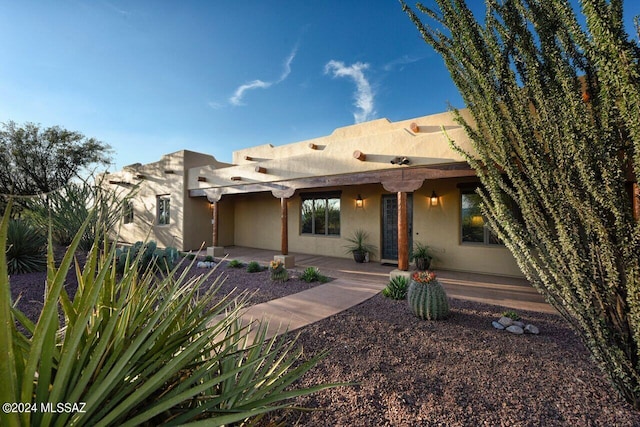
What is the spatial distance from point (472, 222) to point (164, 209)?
42.8 ft

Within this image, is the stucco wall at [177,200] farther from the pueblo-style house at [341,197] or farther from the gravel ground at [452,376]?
the gravel ground at [452,376]

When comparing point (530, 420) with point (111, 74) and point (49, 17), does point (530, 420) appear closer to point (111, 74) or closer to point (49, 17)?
point (49, 17)

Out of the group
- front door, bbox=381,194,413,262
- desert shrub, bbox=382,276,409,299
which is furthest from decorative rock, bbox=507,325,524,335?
front door, bbox=381,194,413,262

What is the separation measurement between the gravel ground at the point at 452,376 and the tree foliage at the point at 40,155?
15921 mm

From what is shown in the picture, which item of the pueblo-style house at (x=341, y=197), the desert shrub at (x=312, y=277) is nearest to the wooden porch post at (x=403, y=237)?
the pueblo-style house at (x=341, y=197)

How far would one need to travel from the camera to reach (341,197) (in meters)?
10.1

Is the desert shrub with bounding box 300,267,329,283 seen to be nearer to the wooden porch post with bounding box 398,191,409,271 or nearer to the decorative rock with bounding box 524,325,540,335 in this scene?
the wooden porch post with bounding box 398,191,409,271

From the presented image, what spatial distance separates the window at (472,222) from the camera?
7406mm

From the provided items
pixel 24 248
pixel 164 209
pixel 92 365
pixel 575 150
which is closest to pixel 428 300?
pixel 575 150

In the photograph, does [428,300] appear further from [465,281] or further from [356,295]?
[465,281]

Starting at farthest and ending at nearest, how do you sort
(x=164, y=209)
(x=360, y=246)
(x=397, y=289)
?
(x=164, y=209) → (x=360, y=246) → (x=397, y=289)

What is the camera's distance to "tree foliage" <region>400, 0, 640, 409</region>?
7.16 ft

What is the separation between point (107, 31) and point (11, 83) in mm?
5770

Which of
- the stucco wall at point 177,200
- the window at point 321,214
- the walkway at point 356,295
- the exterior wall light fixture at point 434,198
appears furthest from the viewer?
the stucco wall at point 177,200
